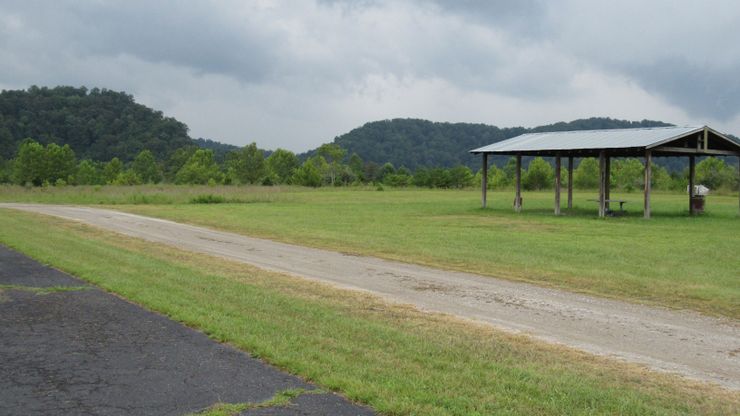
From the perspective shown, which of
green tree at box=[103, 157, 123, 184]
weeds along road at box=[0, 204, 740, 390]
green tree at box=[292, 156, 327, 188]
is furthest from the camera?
green tree at box=[292, 156, 327, 188]

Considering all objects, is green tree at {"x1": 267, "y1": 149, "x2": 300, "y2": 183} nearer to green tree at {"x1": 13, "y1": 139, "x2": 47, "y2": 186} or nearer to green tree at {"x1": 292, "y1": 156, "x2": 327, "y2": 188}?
green tree at {"x1": 292, "y1": 156, "x2": 327, "y2": 188}

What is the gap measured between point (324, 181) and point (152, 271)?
77.2 m

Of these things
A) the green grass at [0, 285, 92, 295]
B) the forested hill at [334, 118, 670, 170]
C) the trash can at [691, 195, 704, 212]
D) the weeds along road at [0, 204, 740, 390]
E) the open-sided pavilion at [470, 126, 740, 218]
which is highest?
the forested hill at [334, 118, 670, 170]

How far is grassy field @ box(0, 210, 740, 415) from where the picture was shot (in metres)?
4.99

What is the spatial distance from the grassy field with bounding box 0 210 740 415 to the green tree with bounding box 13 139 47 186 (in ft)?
198

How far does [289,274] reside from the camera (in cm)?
1223

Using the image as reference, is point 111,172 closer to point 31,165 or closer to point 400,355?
point 31,165

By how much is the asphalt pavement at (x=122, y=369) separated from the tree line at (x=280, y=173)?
59705 mm

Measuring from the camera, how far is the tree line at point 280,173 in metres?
65.7

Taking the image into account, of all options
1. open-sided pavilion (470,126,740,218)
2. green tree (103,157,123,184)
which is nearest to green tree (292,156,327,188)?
green tree (103,157,123,184)

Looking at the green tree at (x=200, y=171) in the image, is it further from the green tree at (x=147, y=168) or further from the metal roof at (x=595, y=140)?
the metal roof at (x=595, y=140)

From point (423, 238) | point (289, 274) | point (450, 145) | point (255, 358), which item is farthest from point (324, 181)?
point (255, 358)

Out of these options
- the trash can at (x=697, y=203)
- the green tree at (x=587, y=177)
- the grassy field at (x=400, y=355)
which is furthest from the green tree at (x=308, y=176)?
the grassy field at (x=400, y=355)

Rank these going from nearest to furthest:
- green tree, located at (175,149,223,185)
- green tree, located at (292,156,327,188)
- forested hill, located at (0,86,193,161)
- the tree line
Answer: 1. the tree line
2. green tree, located at (175,149,223,185)
3. green tree, located at (292,156,327,188)
4. forested hill, located at (0,86,193,161)
